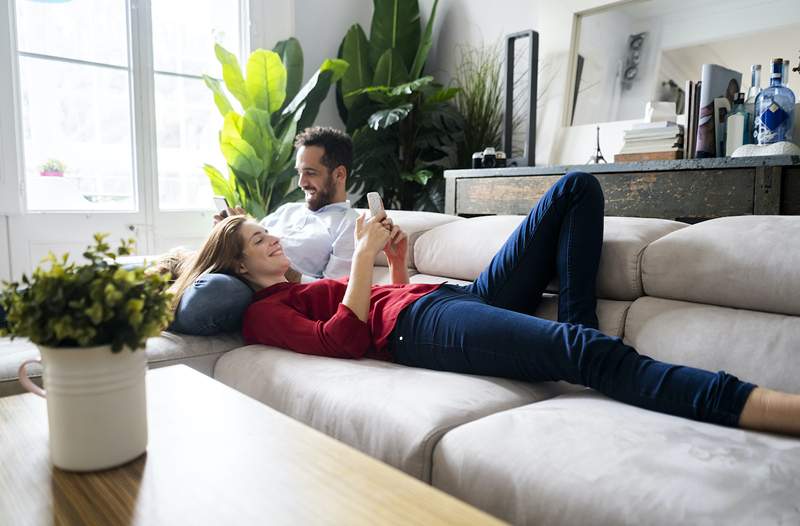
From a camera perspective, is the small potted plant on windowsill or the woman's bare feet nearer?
the woman's bare feet

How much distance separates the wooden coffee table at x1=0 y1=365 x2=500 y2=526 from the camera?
615 millimetres

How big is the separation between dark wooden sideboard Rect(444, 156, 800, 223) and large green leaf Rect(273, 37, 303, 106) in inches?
59.7

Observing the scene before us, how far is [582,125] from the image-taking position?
276 cm

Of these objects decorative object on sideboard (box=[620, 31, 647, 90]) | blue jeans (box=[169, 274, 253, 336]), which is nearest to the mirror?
decorative object on sideboard (box=[620, 31, 647, 90])

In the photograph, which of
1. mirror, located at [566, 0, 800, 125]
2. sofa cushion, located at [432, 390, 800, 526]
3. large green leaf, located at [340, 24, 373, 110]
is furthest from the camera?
large green leaf, located at [340, 24, 373, 110]

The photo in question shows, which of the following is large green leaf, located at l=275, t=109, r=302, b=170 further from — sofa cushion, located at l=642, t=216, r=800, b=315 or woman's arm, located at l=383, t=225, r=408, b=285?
sofa cushion, located at l=642, t=216, r=800, b=315

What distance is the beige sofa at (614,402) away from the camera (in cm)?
79

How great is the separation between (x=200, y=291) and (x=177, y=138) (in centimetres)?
218

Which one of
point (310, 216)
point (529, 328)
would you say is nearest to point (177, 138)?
point (310, 216)

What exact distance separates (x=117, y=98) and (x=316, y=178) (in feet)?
5.31

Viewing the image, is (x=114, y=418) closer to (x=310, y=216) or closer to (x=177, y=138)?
(x=310, y=216)

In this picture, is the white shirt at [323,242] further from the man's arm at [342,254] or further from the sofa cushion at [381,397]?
the sofa cushion at [381,397]

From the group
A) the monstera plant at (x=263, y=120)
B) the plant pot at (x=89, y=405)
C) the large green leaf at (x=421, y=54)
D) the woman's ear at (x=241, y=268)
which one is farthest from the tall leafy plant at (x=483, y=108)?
the plant pot at (x=89, y=405)

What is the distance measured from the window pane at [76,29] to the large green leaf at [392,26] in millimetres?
1351
